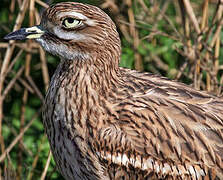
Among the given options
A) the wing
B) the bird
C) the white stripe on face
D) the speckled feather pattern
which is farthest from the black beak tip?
the wing

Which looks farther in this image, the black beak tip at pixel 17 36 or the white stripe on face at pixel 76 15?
the black beak tip at pixel 17 36

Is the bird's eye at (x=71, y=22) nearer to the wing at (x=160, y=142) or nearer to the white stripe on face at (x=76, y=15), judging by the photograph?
the white stripe on face at (x=76, y=15)

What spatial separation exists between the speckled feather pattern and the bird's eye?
0.06 m

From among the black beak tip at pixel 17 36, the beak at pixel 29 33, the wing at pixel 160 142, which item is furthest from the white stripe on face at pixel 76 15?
the wing at pixel 160 142

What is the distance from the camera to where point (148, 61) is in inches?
209

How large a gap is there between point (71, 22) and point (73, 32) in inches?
2.2

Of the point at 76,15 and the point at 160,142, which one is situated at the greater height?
the point at 76,15

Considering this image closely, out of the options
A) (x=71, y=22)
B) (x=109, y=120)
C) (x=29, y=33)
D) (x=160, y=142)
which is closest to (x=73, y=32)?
A: (x=71, y=22)

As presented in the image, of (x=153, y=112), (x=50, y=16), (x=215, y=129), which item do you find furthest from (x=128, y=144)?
(x=50, y=16)

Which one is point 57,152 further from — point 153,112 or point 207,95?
point 207,95

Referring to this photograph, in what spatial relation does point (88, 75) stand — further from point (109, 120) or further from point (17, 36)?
point (17, 36)

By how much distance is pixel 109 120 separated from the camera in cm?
353

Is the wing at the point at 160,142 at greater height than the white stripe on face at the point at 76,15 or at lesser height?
lesser

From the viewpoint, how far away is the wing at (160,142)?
350 centimetres
